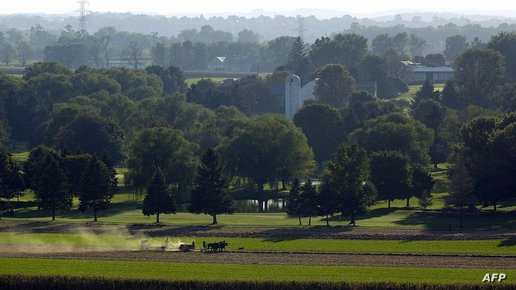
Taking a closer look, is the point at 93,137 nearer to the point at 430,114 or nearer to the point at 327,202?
the point at 430,114

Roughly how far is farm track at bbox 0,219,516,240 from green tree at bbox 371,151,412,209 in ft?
50.0

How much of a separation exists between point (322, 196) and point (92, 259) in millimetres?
27116

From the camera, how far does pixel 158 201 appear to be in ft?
392

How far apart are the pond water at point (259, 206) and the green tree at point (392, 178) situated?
36.7 feet

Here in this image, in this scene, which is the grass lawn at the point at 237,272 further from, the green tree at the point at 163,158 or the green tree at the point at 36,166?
the green tree at the point at 163,158

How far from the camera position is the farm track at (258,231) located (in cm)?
10638

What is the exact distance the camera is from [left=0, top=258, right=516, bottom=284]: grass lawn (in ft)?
281

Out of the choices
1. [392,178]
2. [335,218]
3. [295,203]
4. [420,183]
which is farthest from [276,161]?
[295,203]

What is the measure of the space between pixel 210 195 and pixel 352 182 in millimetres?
12998

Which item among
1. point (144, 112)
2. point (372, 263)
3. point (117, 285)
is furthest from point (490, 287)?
point (144, 112)

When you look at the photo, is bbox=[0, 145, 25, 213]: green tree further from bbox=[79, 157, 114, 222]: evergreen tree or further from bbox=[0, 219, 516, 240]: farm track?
bbox=[79, 157, 114, 222]: evergreen tree

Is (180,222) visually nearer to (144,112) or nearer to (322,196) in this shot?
(322,196)

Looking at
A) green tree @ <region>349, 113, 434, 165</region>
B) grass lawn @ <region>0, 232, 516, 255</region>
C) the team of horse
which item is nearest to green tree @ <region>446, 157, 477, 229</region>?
grass lawn @ <region>0, 232, 516, 255</region>

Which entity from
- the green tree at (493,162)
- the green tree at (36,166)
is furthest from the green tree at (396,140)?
the green tree at (36,166)
